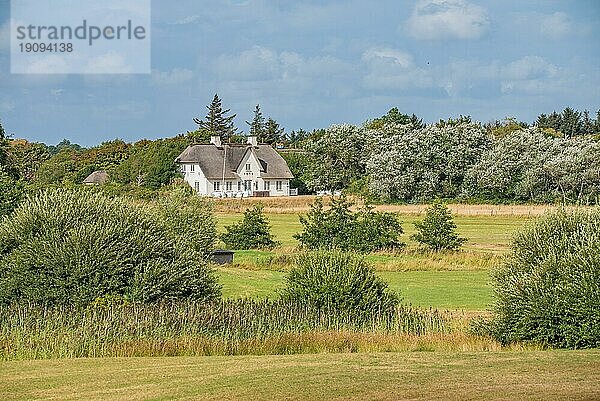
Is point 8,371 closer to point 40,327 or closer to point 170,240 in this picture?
point 40,327

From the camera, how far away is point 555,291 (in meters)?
20.0

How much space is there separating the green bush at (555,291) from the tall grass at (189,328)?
1.80m

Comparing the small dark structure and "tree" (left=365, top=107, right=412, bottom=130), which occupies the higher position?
"tree" (left=365, top=107, right=412, bottom=130)

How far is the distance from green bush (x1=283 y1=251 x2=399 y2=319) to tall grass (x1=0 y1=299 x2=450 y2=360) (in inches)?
18.5

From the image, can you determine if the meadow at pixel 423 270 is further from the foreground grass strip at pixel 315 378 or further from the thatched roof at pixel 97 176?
the thatched roof at pixel 97 176

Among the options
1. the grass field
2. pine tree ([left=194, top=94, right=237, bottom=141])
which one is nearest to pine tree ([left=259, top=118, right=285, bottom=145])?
pine tree ([left=194, top=94, right=237, bottom=141])

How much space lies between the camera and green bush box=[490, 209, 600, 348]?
19.5 metres

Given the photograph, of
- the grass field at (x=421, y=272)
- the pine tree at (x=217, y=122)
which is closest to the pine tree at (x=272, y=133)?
the pine tree at (x=217, y=122)

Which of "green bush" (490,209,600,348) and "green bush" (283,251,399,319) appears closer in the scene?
"green bush" (490,209,600,348)

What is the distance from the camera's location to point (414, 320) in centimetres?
2230

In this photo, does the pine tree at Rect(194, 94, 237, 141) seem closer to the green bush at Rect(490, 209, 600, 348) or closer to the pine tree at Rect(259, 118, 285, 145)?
the pine tree at Rect(259, 118, 285, 145)

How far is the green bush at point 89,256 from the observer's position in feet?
76.1

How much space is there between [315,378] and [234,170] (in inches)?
3857

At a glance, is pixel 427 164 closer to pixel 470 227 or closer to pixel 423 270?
pixel 470 227
